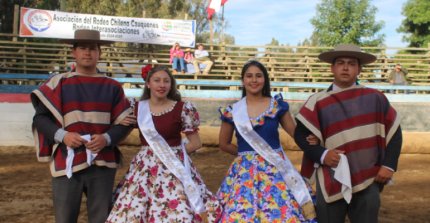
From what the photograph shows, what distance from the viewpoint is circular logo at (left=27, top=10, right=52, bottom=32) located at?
17.5 meters

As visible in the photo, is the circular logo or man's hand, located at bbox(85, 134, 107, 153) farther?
the circular logo

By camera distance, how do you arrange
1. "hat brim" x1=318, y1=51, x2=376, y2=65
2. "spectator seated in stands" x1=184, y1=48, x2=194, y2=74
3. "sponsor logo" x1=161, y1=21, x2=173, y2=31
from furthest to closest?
"sponsor logo" x1=161, y1=21, x2=173, y2=31 → "spectator seated in stands" x1=184, y1=48, x2=194, y2=74 → "hat brim" x1=318, y1=51, x2=376, y2=65

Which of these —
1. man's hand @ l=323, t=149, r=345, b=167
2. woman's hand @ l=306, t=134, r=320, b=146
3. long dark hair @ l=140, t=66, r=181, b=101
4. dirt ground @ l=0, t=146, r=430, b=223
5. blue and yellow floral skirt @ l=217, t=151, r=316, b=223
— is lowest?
dirt ground @ l=0, t=146, r=430, b=223

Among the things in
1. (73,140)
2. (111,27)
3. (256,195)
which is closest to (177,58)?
(111,27)

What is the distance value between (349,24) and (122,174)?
71.6 ft

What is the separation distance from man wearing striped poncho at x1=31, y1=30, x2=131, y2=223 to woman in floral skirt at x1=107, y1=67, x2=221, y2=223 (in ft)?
0.62

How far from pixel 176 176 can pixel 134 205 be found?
0.36 meters

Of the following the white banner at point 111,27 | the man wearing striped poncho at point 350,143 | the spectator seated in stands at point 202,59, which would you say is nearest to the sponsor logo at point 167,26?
the white banner at point 111,27

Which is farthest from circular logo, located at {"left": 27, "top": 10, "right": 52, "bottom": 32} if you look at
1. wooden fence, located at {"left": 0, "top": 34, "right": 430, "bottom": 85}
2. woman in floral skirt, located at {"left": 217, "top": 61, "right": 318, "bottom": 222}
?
woman in floral skirt, located at {"left": 217, "top": 61, "right": 318, "bottom": 222}

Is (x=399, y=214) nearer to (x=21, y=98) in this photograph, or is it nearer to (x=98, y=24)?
(x=21, y=98)

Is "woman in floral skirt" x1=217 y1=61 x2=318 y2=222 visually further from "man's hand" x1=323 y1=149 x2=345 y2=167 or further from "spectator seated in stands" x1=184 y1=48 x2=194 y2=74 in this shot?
"spectator seated in stands" x1=184 y1=48 x2=194 y2=74

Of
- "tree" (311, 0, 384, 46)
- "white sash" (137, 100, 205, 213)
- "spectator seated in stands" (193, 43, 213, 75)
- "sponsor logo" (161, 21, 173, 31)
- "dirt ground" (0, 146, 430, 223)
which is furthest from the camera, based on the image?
"tree" (311, 0, 384, 46)

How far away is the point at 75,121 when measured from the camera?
3387 millimetres

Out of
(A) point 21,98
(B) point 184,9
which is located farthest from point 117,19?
(B) point 184,9
